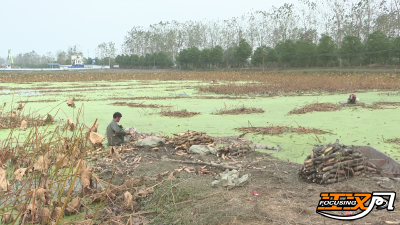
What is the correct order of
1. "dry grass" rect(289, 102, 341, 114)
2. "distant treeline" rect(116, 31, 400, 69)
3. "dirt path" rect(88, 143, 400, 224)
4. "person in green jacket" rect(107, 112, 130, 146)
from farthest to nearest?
"distant treeline" rect(116, 31, 400, 69) < "dry grass" rect(289, 102, 341, 114) < "person in green jacket" rect(107, 112, 130, 146) < "dirt path" rect(88, 143, 400, 224)

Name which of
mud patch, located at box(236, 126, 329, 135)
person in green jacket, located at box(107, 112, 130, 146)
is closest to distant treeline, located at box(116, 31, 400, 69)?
mud patch, located at box(236, 126, 329, 135)

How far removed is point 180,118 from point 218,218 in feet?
17.8

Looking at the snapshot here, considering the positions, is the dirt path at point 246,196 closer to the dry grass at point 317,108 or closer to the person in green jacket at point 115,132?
the person in green jacket at point 115,132

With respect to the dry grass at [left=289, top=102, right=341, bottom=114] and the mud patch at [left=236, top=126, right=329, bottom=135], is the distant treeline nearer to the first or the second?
the dry grass at [left=289, top=102, right=341, bottom=114]

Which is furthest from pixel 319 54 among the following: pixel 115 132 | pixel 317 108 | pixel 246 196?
pixel 246 196

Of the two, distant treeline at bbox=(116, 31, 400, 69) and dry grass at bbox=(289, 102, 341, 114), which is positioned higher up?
distant treeline at bbox=(116, 31, 400, 69)

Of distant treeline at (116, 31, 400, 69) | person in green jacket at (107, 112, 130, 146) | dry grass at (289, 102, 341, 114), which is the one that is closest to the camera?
person in green jacket at (107, 112, 130, 146)

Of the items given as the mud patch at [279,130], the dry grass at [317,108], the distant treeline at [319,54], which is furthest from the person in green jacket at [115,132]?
the distant treeline at [319,54]

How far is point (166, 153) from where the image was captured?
16.6 ft

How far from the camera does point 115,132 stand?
530 centimetres

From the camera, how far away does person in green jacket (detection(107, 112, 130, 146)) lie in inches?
207

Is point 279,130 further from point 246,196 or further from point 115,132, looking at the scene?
point 246,196

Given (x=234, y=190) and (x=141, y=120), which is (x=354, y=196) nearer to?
(x=234, y=190)

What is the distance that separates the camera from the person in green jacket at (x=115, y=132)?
17.3 feet
